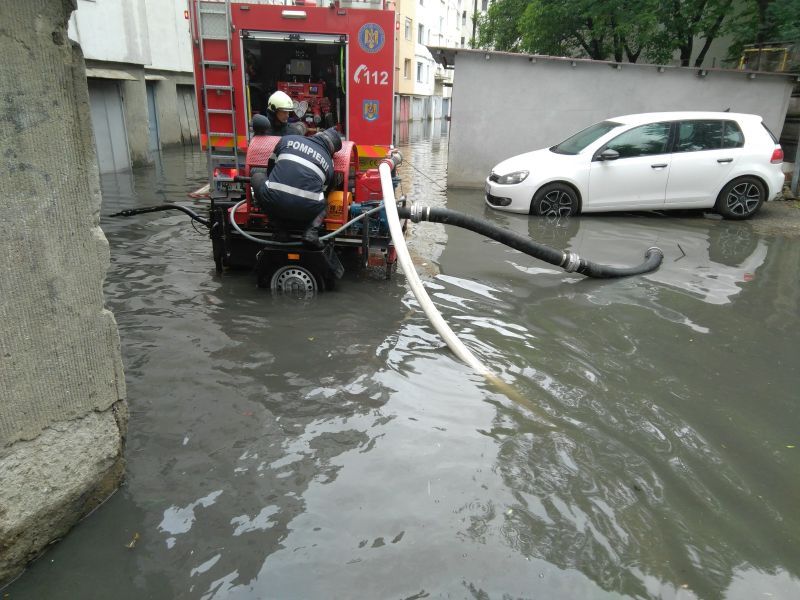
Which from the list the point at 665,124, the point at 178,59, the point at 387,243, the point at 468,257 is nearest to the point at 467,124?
the point at 665,124

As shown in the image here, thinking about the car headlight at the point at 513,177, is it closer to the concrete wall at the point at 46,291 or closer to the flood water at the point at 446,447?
the flood water at the point at 446,447

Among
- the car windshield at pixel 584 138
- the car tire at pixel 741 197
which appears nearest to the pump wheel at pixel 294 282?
the car windshield at pixel 584 138

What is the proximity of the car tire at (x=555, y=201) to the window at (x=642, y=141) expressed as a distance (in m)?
0.96

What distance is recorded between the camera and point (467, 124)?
12.3 meters

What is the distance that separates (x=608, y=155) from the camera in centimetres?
902

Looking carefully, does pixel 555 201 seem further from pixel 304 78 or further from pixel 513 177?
pixel 304 78

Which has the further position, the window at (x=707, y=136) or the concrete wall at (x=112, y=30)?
the concrete wall at (x=112, y=30)

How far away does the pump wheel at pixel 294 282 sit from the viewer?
216 inches

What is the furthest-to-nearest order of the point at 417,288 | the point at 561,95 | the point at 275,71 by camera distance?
the point at 561,95, the point at 275,71, the point at 417,288

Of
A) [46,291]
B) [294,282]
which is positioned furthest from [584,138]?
[46,291]

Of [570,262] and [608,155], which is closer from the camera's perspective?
[570,262]

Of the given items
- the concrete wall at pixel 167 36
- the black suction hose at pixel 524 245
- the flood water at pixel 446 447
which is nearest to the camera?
the flood water at pixel 446 447

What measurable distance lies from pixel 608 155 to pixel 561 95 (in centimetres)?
368

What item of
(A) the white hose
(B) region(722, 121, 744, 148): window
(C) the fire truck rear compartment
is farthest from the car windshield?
(A) the white hose
